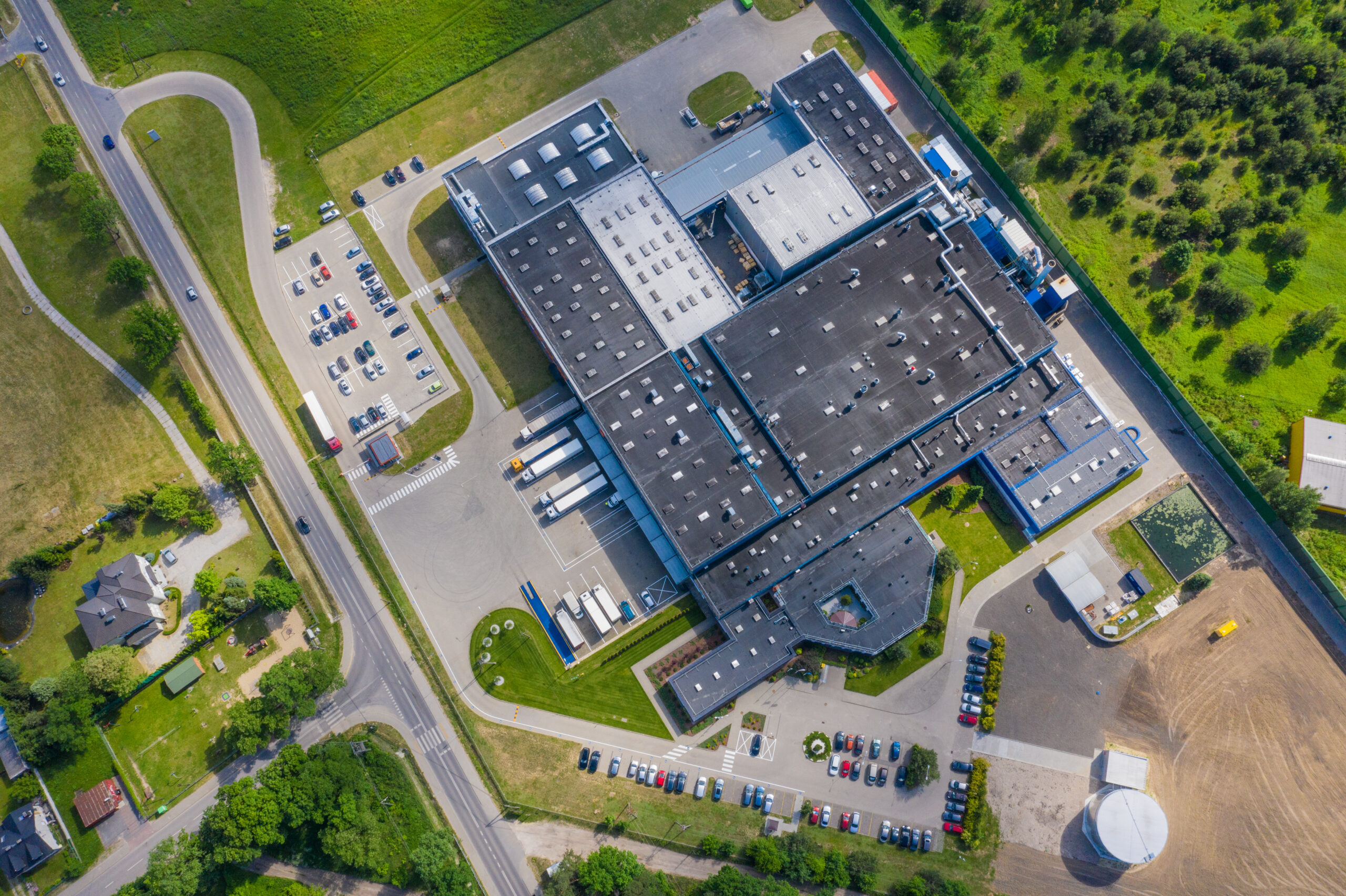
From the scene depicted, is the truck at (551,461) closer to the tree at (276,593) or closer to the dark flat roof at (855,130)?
the tree at (276,593)

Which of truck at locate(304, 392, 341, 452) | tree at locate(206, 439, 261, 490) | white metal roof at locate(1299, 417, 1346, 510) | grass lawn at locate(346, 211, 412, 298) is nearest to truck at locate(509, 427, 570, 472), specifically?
truck at locate(304, 392, 341, 452)

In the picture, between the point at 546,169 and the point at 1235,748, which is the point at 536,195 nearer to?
the point at 546,169

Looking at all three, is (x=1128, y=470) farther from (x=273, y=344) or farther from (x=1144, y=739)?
(x=273, y=344)

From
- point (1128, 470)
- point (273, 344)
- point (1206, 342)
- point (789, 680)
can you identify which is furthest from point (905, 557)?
point (273, 344)

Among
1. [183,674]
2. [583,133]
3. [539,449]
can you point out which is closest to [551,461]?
[539,449]

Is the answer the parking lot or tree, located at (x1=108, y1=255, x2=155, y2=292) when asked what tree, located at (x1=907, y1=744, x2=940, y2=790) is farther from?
tree, located at (x1=108, y1=255, x2=155, y2=292)

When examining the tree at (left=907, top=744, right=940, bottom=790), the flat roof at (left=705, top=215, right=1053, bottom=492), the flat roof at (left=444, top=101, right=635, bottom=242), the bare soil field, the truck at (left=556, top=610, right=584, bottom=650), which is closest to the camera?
the bare soil field

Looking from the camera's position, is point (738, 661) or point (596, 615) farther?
point (596, 615)
